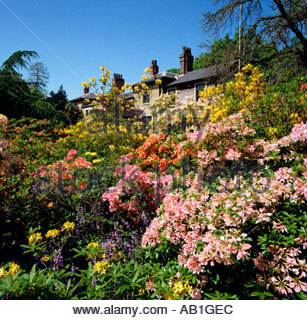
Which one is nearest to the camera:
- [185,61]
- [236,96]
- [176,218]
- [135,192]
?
[176,218]

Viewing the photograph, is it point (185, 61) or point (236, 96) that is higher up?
A: point (185, 61)

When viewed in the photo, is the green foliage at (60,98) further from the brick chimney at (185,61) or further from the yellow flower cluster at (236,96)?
the yellow flower cluster at (236,96)

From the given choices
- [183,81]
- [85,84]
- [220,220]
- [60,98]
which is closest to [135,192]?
[220,220]

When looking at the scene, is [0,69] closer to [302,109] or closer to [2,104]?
[2,104]

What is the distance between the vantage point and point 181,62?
2655 centimetres

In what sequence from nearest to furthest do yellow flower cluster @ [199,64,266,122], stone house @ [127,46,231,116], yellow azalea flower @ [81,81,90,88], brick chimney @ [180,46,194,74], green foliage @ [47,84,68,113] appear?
1. yellow flower cluster @ [199,64,266,122]
2. yellow azalea flower @ [81,81,90,88]
3. stone house @ [127,46,231,116]
4. brick chimney @ [180,46,194,74]
5. green foliage @ [47,84,68,113]

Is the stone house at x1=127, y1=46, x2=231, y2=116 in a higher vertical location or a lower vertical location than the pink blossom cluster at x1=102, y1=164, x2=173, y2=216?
higher

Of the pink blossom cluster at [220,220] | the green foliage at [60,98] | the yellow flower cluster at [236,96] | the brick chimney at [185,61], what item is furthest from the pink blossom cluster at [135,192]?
the green foliage at [60,98]

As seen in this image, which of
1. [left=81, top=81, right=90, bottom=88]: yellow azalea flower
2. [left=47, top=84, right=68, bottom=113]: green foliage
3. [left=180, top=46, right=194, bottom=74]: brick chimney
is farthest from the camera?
[left=47, top=84, right=68, bottom=113]: green foliage

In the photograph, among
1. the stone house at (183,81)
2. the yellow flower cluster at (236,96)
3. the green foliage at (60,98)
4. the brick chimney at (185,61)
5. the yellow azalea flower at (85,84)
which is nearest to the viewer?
the yellow flower cluster at (236,96)

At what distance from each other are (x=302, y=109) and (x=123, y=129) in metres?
4.37

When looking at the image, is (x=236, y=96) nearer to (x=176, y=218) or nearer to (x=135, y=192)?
(x=135, y=192)

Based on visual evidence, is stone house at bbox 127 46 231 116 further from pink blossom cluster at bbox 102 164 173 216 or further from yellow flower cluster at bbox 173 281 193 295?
yellow flower cluster at bbox 173 281 193 295

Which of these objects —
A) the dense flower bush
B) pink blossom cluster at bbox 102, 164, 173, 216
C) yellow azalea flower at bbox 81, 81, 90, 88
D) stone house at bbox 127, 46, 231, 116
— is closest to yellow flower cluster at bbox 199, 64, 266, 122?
the dense flower bush
